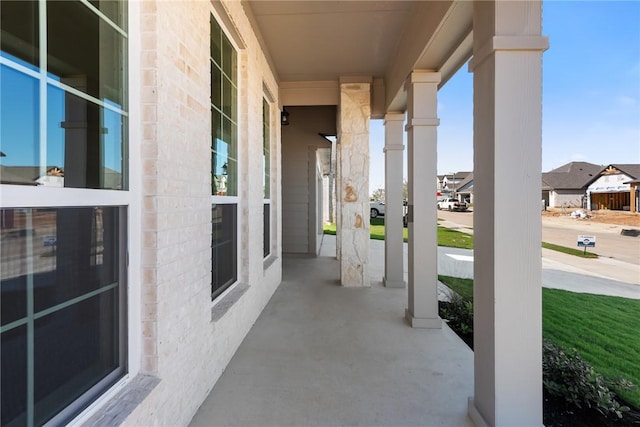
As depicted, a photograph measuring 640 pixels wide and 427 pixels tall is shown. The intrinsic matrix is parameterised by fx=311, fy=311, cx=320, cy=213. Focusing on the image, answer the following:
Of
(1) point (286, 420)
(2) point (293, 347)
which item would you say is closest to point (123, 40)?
(1) point (286, 420)

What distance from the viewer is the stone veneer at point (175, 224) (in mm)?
1511

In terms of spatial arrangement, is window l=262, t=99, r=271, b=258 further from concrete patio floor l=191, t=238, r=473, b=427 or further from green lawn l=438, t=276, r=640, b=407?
green lawn l=438, t=276, r=640, b=407

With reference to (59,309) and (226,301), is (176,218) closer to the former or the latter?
(59,309)

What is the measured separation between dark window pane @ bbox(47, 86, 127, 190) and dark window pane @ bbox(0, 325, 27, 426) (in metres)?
0.50

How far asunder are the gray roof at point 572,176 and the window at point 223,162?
40628 millimetres

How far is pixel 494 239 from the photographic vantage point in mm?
1704

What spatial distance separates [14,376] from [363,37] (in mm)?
4229

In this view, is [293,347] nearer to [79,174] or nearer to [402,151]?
[79,174]

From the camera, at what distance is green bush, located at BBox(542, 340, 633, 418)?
2088 mm

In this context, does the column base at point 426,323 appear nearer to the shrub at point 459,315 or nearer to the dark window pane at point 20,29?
the shrub at point 459,315

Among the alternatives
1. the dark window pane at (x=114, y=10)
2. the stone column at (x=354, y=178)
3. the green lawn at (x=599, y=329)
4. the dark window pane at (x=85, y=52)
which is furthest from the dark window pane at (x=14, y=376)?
the stone column at (x=354, y=178)

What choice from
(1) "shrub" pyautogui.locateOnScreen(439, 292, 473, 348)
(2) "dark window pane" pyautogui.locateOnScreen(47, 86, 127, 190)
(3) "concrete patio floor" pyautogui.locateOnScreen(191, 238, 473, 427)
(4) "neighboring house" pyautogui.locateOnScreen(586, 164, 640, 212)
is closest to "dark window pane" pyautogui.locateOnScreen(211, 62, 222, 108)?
(2) "dark window pane" pyautogui.locateOnScreen(47, 86, 127, 190)

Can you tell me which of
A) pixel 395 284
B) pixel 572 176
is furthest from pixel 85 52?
pixel 572 176

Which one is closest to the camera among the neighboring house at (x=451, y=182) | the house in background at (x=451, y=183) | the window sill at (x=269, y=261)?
the window sill at (x=269, y=261)
